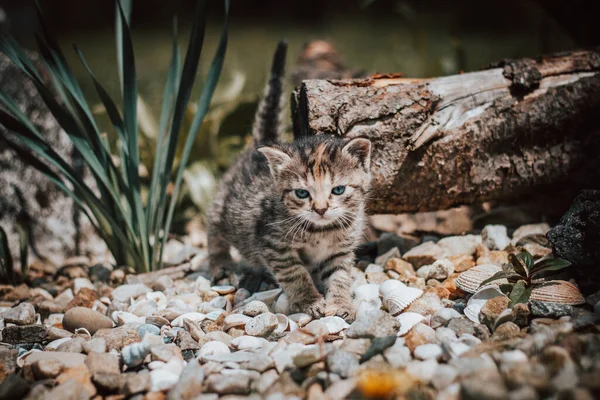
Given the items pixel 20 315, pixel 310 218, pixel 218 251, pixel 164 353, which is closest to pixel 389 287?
pixel 310 218

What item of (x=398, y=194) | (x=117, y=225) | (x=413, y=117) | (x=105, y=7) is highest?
(x=105, y=7)

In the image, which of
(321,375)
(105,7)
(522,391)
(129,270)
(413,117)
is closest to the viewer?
(522,391)

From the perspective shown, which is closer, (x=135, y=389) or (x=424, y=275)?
(x=135, y=389)

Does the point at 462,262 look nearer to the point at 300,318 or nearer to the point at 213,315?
the point at 300,318

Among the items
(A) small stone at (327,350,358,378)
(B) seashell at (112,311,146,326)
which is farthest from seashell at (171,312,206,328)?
(A) small stone at (327,350,358,378)

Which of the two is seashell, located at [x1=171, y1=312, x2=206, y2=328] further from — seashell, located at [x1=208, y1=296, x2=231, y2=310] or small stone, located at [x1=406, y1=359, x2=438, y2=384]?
small stone, located at [x1=406, y1=359, x2=438, y2=384]

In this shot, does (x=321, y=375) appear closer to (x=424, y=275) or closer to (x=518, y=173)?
(x=424, y=275)

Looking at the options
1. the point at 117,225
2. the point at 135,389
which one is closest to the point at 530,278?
the point at 135,389
